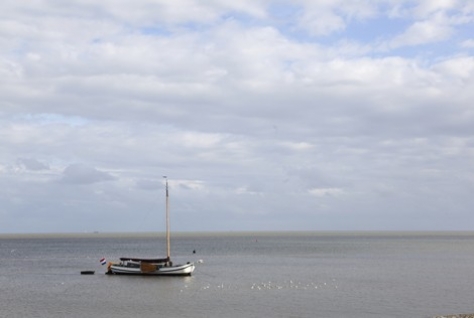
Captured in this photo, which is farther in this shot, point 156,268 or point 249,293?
point 156,268

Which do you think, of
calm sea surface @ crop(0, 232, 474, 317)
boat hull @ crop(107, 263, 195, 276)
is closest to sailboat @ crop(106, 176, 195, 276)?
boat hull @ crop(107, 263, 195, 276)

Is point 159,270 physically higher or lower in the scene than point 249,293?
higher


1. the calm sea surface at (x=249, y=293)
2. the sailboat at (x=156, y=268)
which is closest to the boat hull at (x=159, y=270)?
the sailboat at (x=156, y=268)

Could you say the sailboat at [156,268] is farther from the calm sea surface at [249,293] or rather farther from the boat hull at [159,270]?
the calm sea surface at [249,293]

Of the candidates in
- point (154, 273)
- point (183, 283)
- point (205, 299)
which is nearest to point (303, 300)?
point (205, 299)

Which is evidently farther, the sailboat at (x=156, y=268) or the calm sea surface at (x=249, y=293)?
the sailboat at (x=156, y=268)

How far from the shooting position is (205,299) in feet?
203

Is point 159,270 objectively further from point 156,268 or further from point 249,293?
point 249,293

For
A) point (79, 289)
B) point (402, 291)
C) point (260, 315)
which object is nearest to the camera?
point (260, 315)

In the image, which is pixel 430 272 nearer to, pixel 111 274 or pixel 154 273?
pixel 154 273

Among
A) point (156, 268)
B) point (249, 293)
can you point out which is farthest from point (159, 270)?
point (249, 293)

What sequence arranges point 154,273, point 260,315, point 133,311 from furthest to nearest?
point 154,273
point 133,311
point 260,315

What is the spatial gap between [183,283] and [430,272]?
3552 cm

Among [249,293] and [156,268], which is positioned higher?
[156,268]
